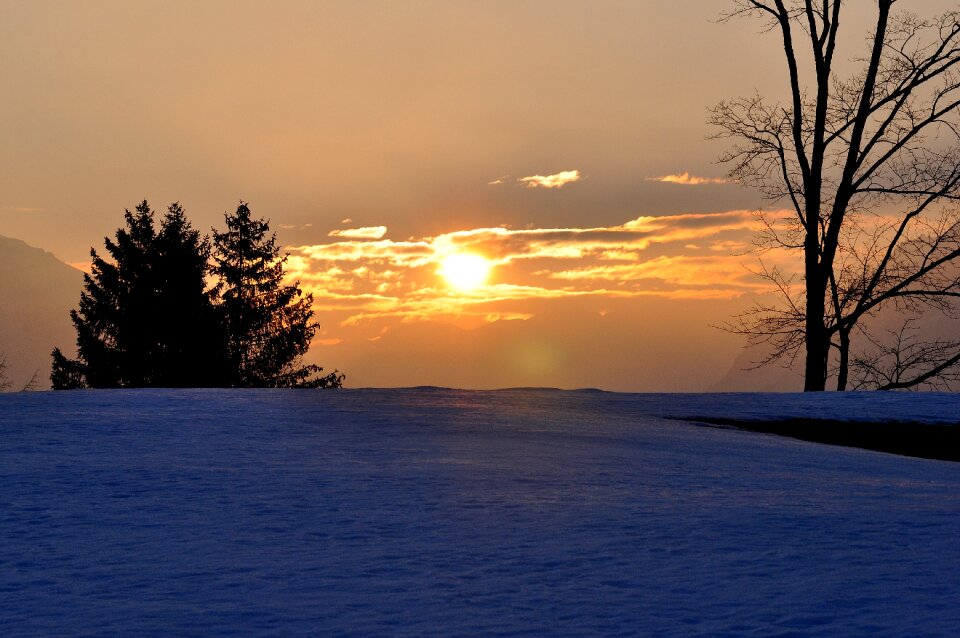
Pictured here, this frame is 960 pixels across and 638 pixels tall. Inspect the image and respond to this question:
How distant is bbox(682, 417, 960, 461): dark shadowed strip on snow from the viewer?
1295 cm

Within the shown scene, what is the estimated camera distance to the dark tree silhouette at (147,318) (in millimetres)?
38969

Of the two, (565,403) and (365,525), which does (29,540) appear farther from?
(565,403)

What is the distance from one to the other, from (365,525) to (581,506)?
59.8 inches

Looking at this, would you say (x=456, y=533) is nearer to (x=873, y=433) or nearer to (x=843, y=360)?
(x=873, y=433)

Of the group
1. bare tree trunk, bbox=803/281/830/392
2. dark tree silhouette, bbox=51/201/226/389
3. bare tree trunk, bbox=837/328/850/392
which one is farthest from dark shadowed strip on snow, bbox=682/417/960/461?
dark tree silhouette, bbox=51/201/226/389

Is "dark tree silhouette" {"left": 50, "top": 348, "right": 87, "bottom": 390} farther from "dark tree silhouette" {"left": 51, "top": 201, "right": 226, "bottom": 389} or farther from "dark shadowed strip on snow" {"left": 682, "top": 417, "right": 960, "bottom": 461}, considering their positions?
"dark shadowed strip on snow" {"left": 682, "top": 417, "right": 960, "bottom": 461}

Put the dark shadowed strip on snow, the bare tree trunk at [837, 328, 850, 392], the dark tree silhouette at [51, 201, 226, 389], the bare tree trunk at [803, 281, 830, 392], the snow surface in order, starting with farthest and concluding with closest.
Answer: the dark tree silhouette at [51, 201, 226, 389] → the bare tree trunk at [837, 328, 850, 392] → the bare tree trunk at [803, 281, 830, 392] → the dark shadowed strip on snow → the snow surface

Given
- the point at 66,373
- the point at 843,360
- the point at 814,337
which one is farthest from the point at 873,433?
the point at 66,373

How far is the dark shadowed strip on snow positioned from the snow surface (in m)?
2.13

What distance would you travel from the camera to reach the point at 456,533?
573cm

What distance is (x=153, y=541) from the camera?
18.4 feet

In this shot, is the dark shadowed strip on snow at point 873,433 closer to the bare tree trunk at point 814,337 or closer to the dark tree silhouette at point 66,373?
the bare tree trunk at point 814,337

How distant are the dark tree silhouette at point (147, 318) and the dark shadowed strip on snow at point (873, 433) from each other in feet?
94.4

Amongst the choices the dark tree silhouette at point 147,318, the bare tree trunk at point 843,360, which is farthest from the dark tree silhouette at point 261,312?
the bare tree trunk at point 843,360
